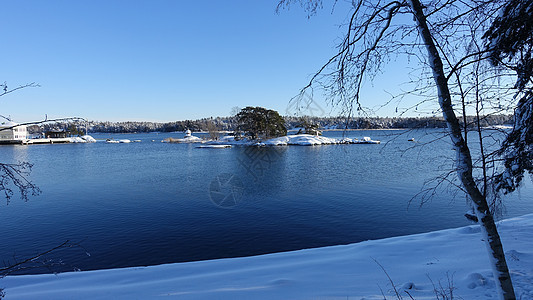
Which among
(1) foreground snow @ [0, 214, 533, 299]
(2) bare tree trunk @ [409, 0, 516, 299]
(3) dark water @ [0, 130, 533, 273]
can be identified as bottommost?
(3) dark water @ [0, 130, 533, 273]

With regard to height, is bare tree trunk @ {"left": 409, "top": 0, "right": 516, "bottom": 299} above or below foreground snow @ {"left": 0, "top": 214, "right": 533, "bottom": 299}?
above

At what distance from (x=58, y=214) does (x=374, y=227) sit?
15.2m

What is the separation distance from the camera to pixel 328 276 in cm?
544

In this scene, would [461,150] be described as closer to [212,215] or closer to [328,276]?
[328,276]

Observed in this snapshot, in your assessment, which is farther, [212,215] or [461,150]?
[212,215]

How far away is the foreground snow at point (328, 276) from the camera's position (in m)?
4.54

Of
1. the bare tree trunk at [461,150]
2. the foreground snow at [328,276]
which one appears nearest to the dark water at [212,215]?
the foreground snow at [328,276]

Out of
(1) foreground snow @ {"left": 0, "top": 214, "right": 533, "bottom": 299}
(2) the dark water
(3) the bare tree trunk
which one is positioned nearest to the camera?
(3) the bare tree trunk

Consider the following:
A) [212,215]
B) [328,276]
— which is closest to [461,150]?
[328,276]

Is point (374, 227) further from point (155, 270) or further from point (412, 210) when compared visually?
point (155, 270)

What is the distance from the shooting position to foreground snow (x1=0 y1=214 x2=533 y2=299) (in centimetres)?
454

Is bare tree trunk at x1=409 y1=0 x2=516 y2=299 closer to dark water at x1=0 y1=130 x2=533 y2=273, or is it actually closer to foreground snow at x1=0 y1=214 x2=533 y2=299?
foreground snow at x1=0 y1=214 x2=533 y2=299

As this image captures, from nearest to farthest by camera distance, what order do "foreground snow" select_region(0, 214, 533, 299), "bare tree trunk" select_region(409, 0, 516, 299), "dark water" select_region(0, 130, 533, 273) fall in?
"bare tree trunk" select_region(409, 0, 516, 299), "foreground snow" select_region(0, 214, 533, 299), "dark water" select_region(0, 130, 533, 273)

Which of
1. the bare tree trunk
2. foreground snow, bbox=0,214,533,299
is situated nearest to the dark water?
foreground snow, bbox=0,214,533,299
